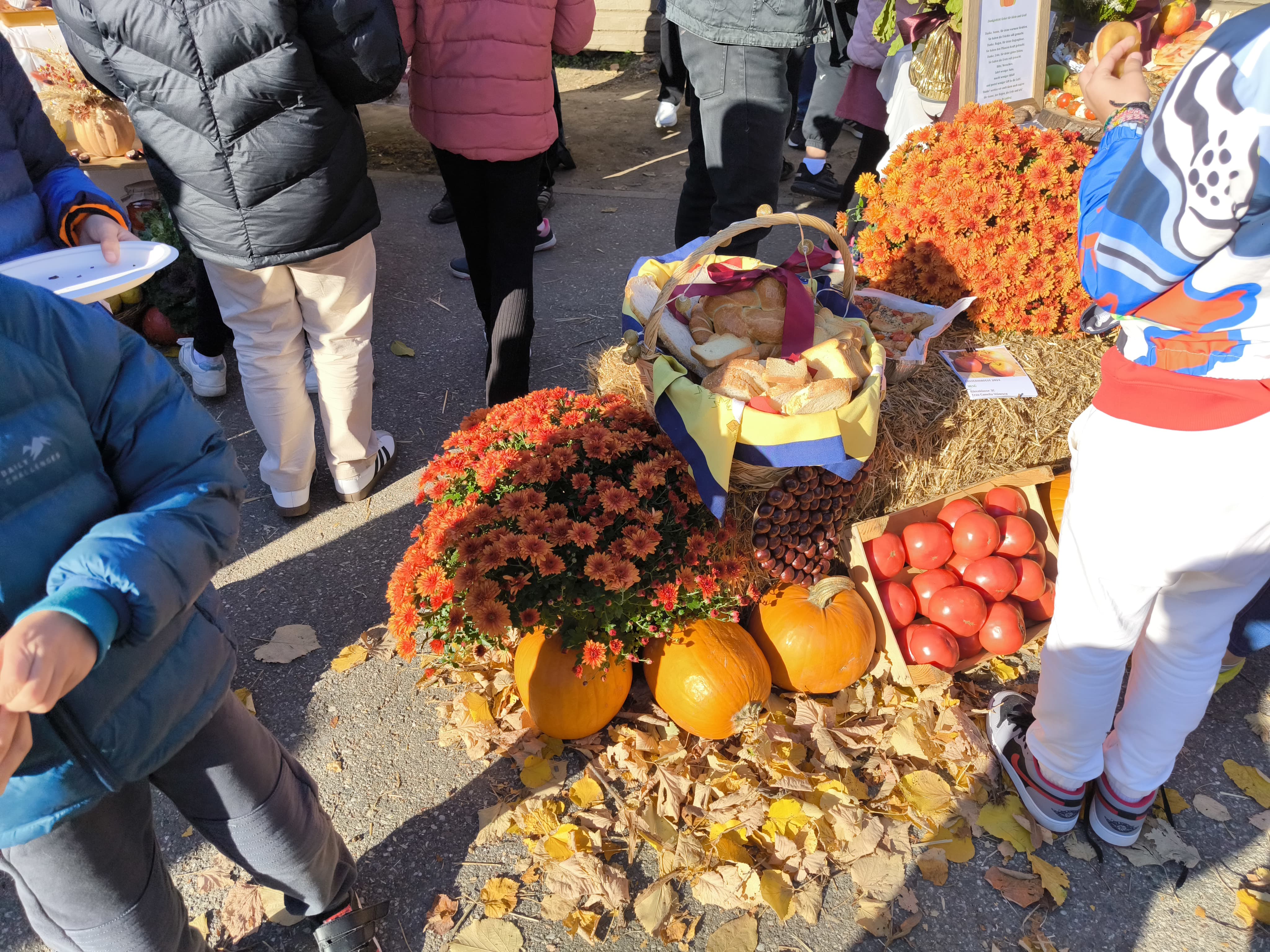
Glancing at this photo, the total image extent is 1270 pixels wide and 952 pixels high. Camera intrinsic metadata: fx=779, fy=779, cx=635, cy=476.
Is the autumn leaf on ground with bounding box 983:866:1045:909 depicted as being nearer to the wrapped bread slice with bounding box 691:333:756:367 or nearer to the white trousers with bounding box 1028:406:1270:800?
the white trousers with bounding box 1028:406:1270:800

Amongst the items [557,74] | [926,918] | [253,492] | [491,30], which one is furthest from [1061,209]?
[557,74]

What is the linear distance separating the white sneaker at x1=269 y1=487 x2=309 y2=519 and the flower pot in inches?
117

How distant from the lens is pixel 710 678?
233 cm

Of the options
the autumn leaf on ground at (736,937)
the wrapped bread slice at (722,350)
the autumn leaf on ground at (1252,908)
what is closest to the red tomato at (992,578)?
the autumn leaf on ground at (1252,908)

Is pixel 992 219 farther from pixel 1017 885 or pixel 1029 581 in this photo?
pixel 1017 885

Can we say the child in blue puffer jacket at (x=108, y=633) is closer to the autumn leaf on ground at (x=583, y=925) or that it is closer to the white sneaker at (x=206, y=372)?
the autumn leaf on ground at (x=583, y=925)

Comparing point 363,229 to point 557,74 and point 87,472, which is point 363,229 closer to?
point 87,472

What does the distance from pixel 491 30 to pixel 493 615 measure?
219 centimetres

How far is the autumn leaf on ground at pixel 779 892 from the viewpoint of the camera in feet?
6.68

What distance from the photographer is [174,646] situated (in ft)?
4.36

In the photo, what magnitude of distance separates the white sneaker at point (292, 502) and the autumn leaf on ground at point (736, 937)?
2.32 meters

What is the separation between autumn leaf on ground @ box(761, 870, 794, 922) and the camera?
2037mm

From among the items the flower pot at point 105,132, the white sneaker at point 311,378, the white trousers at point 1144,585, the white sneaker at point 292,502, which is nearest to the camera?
the white trousers at point 1144,585

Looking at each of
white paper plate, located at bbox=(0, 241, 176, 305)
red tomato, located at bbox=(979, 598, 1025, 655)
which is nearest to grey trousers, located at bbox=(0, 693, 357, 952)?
white paper plate, located at bbox=(0, 241, 176, 305)
